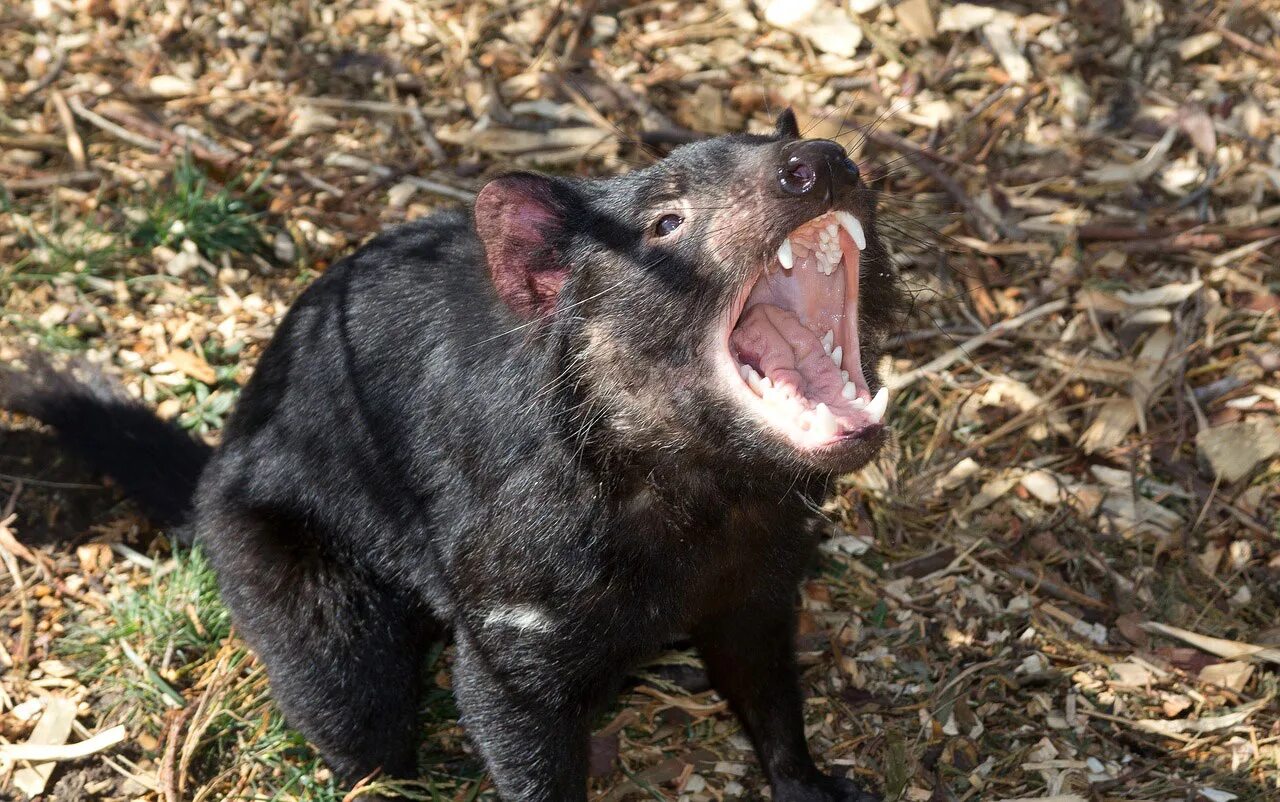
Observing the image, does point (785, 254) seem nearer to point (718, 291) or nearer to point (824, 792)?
point (718, 291)

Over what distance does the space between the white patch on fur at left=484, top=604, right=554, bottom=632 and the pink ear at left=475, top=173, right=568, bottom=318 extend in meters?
0.65

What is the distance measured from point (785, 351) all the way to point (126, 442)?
195 centimetres

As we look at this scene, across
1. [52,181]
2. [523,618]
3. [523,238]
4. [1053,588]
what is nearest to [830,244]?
[523,238]

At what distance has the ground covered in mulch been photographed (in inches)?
138

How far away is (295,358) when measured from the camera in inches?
131

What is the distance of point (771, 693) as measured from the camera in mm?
3281

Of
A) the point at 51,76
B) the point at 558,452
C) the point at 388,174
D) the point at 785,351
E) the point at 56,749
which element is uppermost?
the point at 785,351

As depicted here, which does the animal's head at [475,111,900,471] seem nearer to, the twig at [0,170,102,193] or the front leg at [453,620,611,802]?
the front leg at [453,620,611,802]

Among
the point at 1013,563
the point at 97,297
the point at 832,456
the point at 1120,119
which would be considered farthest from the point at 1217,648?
the point at 97,297

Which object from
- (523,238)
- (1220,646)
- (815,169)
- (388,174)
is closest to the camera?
(815,169)

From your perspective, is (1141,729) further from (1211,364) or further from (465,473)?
(465,473)

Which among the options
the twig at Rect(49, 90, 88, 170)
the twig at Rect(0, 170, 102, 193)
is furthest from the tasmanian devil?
the twig at Rect(49, 90, 88, 170)

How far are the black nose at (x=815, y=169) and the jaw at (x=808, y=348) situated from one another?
0.10 m

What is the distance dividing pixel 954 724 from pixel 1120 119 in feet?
8.91
